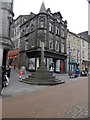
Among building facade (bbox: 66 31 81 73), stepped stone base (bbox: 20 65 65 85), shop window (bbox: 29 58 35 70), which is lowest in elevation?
stepped stone base (bbox: 20 65 65 85)

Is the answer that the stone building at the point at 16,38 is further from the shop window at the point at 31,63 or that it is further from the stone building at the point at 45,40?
the shop window at the point at 31,63

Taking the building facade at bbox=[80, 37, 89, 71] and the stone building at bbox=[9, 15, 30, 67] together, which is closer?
the stone building at bbox=[9, 15, 30, 67]

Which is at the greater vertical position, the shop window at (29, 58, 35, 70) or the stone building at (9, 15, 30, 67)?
the stone building at (9, 15, 30, 67)

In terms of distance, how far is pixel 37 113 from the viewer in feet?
13.8

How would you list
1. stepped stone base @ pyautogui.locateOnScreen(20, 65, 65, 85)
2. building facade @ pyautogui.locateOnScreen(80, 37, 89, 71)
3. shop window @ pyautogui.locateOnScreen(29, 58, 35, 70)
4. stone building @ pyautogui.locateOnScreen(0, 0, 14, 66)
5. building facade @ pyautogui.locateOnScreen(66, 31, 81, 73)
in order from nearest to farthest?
stepped stone base @ pyautogui.locateOnScreen(20, 65, 65, 85)
stone building @ pyautogui.locateOnScreen(0, 0, 14, 66)
shop window @ pyautogui.locateOnScreen(29, 58, 35, 70)
building facade @ pyautogui.locateOnScreen(66, 31, 81, 73)
building facade @ pyautogui.locateOnScreen(80, 37, 89, 71)

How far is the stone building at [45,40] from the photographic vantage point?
22841mm

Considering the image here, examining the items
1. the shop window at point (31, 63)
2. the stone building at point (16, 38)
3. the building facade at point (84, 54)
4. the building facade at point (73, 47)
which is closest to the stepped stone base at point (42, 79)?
the shop window at point (31, 63)

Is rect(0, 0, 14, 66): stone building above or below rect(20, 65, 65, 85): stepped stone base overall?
above

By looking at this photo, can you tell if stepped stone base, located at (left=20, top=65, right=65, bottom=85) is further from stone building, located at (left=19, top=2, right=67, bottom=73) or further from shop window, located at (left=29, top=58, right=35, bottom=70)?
shop window, located at (left=29, top=58, right=35, bottom=70)

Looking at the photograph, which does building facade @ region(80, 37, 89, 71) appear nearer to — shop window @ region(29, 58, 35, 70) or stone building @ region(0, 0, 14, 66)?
shop window @ region(29, 58, 35, 70)

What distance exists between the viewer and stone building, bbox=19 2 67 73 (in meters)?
22.8

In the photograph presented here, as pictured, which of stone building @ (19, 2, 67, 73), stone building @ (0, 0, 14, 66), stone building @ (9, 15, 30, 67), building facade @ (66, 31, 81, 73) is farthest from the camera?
building facade @ (66, 31, 81, 73)

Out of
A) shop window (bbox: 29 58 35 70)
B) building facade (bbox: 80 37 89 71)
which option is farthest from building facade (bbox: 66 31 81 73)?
shop window (bbox: 29 58 35 70)

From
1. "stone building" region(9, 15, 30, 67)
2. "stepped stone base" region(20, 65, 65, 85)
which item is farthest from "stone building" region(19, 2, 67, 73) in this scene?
"stepped stone base" region(20, 65, 65, 85)
